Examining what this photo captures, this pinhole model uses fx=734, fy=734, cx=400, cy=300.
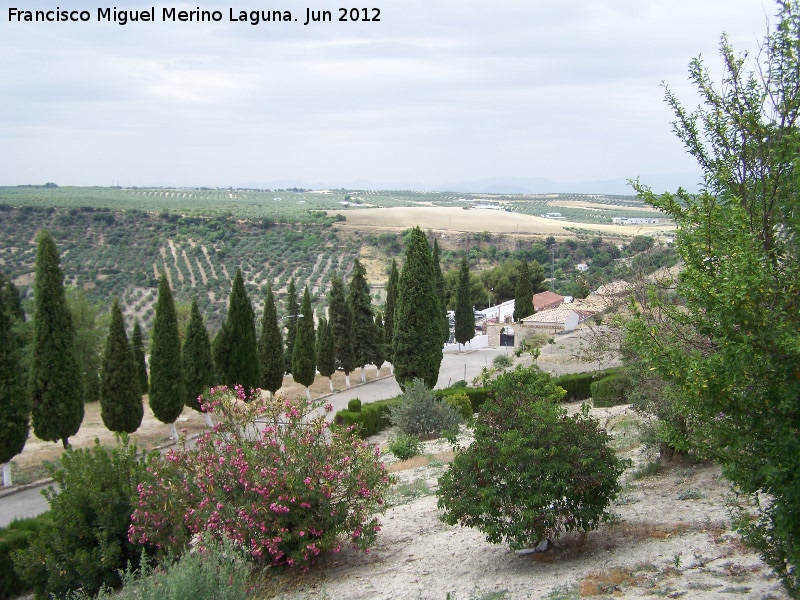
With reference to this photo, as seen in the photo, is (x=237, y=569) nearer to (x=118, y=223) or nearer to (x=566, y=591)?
(x=566, y=591)

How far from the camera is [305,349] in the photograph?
32.4m

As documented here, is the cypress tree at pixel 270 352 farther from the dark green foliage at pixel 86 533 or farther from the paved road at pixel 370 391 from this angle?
the dark green foliage at pixel 86 533

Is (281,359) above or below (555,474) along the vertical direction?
below

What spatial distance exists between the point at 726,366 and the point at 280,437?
566 centimetres

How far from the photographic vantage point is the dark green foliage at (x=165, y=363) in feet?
77.8

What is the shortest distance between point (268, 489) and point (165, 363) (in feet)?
54.4

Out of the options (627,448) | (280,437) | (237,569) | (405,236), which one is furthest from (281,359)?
(405,236)

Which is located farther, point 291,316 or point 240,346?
point 291,316

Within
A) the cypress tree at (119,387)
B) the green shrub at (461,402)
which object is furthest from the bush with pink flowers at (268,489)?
the cypress tree at (119,387)

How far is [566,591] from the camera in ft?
22.4

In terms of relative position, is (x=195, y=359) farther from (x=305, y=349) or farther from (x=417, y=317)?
(x=417, y=317)

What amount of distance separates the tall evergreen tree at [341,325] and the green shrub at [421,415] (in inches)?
661

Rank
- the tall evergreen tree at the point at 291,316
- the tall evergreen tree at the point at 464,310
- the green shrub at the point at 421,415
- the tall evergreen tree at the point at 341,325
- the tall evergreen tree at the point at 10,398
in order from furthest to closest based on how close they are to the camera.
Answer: the tall evergreen tree at the point at 464,310 < the tall evergreen tree at the point at 291,316 < the tall evergreen tree at the point at 341,325 < the green shrub at the point at 421,415 < the tall evergreen tree at the point at 10,398

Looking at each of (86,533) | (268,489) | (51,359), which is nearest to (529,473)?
(268,489)
